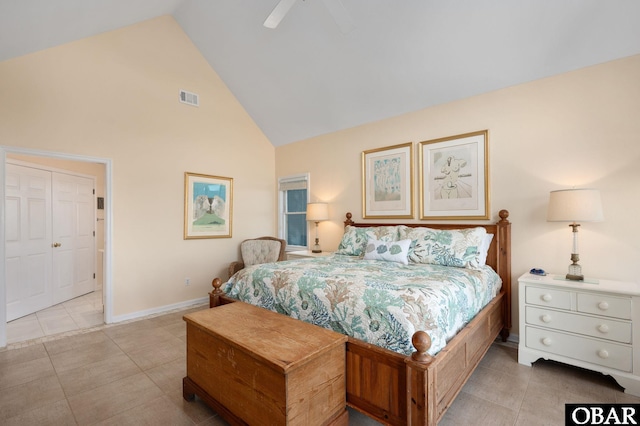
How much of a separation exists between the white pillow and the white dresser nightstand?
101cm

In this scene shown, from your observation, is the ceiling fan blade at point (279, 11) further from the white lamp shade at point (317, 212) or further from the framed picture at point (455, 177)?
the white lamp shade at point (317, 212)

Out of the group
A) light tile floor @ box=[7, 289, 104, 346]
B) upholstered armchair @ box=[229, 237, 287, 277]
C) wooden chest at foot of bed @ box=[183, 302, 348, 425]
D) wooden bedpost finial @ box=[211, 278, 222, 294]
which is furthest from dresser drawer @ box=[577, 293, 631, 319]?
light tile floor @ box=[7, 289, 104, 346]

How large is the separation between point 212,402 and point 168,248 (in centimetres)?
278

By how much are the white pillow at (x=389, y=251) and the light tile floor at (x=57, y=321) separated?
3.40m

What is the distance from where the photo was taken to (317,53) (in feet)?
11.8

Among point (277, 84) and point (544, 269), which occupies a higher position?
point (277, 84)

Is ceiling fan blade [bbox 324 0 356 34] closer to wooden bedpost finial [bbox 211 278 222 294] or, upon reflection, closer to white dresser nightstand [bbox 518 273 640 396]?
wooden bedpost finial [bbox 211 278 222 294]

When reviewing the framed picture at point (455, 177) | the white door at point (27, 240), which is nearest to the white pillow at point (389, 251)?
the framed picture at point (455, 177)

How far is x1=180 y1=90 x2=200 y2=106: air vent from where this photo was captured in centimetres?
430

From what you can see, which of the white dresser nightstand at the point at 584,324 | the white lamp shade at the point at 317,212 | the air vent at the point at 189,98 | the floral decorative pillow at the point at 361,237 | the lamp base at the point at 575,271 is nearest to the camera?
the white dresser nightstand at the point at 584,324

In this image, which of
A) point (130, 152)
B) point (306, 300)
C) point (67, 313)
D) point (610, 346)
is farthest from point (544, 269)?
point (67, 313)

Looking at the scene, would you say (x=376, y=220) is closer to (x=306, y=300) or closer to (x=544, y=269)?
(x=544, y=269)

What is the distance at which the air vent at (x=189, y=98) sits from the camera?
430 centimetres

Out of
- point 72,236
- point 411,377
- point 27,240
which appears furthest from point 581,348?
point 72,236
